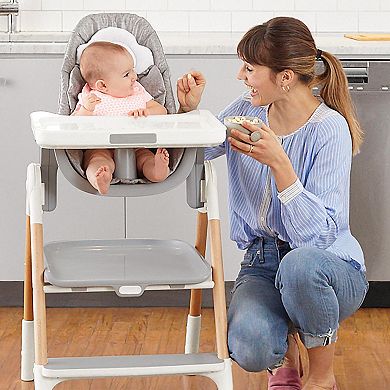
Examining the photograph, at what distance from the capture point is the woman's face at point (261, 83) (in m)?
2.52

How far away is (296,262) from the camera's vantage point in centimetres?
238

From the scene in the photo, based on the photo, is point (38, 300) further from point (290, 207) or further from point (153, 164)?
A: point (290, 207)

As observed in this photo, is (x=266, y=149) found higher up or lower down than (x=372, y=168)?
higher up

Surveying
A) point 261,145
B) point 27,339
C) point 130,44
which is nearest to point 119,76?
point 130,44

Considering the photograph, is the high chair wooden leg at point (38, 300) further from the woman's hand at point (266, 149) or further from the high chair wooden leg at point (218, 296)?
the woman's hand at point (266, 149)

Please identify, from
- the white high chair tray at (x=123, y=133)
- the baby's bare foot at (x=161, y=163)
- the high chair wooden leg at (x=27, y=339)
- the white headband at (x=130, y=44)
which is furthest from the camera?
the high chair wooden leg at (x=27, y=339)

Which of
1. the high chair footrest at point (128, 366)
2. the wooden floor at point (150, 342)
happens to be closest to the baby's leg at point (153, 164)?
the high chair footrest at point (128, 366)

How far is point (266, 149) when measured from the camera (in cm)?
232

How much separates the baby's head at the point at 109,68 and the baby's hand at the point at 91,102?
4 centimetres

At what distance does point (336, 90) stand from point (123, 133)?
643 mm

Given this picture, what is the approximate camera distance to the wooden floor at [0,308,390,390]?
285 centimetres

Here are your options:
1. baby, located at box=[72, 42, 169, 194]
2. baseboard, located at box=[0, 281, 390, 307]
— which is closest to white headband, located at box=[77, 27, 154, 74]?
baby, located at box=[72, 42, 169, 194]

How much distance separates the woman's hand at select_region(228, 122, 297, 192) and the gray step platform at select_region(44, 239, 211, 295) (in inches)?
11.6

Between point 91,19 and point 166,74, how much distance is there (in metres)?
0.25
